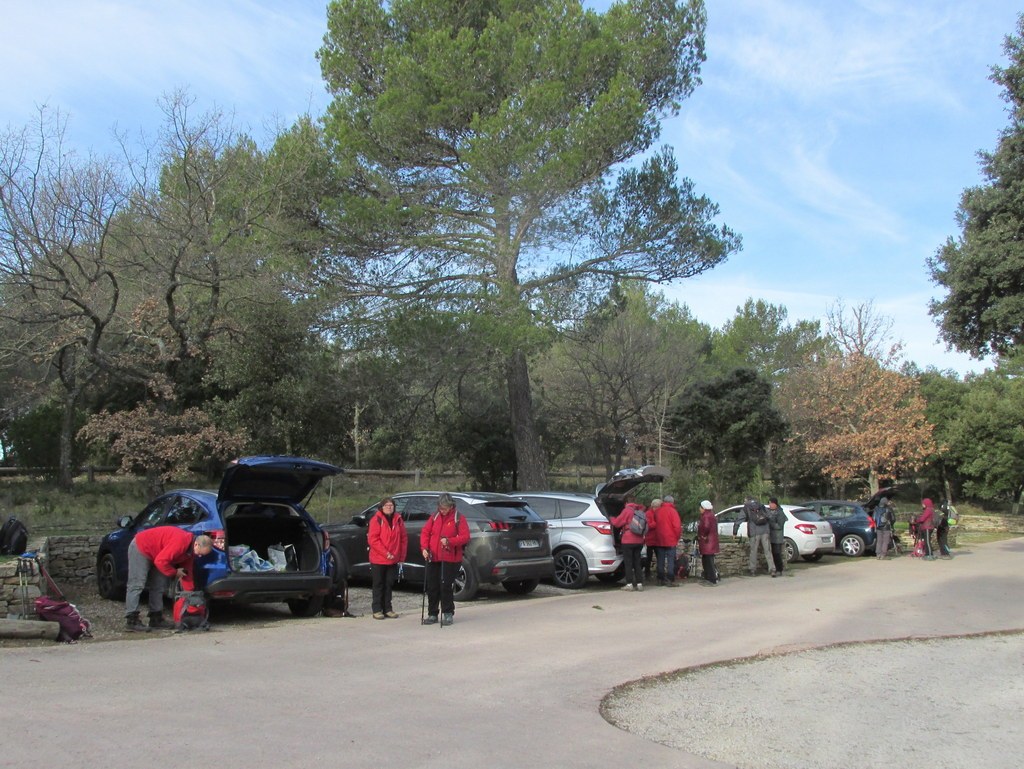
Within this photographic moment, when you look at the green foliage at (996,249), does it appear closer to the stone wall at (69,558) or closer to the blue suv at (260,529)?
the blue suv at (260,529)

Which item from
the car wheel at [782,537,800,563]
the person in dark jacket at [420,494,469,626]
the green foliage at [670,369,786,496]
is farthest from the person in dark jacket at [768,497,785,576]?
the green foliage at [670,369,786,496]

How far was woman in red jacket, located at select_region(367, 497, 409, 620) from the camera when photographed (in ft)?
34.7

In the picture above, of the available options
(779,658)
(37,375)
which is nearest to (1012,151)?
(779,658)

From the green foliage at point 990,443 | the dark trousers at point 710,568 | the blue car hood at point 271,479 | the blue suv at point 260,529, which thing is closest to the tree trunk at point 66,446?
the blue suv at point 260,529

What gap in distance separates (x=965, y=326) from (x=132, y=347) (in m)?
19.4

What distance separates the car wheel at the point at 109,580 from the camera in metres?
11.6

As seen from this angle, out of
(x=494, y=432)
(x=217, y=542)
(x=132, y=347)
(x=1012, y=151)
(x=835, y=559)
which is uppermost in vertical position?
(x=1012, y=151)

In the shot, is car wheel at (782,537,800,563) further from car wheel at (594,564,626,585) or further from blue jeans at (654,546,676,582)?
car wheel at (594,564,626,585)

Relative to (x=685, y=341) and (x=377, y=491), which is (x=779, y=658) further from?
(x=685, y=341)

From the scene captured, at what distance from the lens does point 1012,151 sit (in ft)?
52.1

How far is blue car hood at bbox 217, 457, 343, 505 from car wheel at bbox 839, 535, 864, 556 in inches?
665

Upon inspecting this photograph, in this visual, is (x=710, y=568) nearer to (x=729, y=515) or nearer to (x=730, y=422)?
(x=729, y=515)

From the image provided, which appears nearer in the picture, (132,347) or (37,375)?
(132,347)

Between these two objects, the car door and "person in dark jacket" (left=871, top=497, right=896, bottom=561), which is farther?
"person in dark jacket" (left=871, top=497, right=896, bottom=561)
